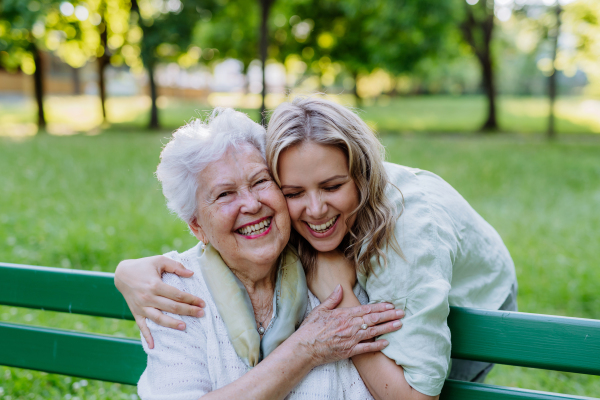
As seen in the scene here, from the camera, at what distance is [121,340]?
7.70 feet

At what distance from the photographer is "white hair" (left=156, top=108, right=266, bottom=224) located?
1.97m

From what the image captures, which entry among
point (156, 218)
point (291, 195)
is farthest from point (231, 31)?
point (291, 195)

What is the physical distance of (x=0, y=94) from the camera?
39.2m

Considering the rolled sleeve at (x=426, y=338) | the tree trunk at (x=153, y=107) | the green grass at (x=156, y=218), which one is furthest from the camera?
the tree trunk at (x=153, y=107)

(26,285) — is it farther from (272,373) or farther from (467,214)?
(467,214)

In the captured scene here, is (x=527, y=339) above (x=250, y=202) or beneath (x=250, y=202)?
beneath

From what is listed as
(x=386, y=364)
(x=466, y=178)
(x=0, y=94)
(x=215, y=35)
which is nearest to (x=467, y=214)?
(x=386, y=364)

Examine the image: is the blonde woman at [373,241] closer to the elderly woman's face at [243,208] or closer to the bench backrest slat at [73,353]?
the elderly woman's face at [243,208]

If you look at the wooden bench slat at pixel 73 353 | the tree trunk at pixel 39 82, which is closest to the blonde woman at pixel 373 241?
the wooden bench slat at pixel 73 353

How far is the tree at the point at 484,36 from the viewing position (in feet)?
58.7

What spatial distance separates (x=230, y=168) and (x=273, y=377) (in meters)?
0.76

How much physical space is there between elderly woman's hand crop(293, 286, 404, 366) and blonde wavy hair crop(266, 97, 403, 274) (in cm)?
16

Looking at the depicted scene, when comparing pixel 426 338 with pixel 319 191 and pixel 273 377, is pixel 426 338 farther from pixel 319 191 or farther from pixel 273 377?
pixel 319 191

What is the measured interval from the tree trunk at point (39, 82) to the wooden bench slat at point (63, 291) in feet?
61.2
